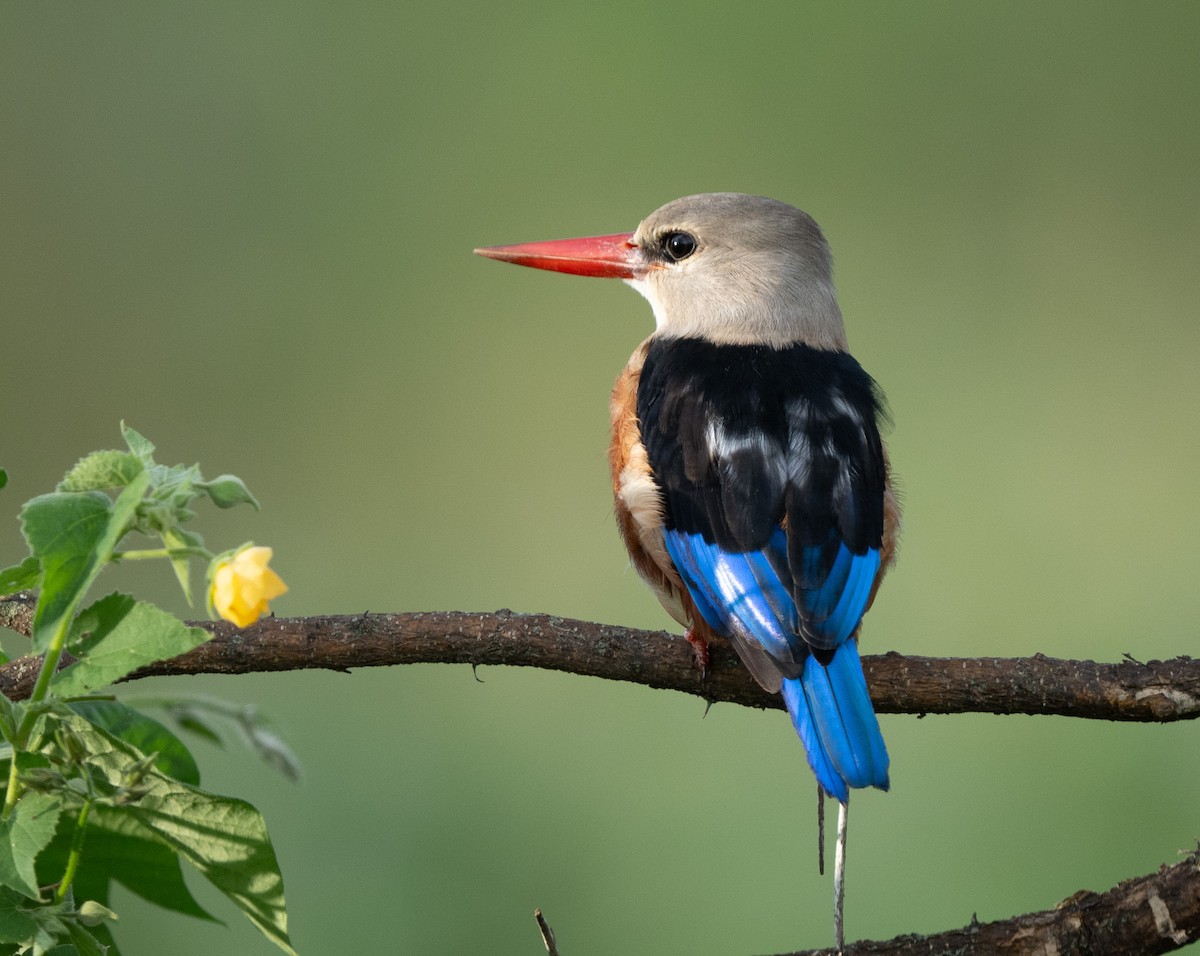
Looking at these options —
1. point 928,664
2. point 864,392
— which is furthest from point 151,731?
point 864,392

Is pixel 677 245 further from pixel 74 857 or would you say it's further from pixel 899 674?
pixel 74 857

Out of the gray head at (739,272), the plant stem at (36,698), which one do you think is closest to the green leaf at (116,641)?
the plant stem at (36,698)

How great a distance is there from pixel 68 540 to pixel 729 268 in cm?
144

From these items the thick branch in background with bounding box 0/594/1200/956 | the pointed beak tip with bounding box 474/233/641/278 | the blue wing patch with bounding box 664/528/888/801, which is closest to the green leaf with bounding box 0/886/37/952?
the thick branch in background with bounding box 0/594/1200/956

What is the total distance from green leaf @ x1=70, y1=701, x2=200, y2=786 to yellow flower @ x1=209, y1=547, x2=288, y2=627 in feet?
0.76

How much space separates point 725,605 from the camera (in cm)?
142

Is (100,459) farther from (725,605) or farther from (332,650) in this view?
(725,605)

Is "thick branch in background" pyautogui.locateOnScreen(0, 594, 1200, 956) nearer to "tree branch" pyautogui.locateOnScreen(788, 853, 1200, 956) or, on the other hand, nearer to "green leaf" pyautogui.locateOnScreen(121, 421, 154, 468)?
"tree branch" pyautogui.locateOnScreen(788, 853, 1200, 956)

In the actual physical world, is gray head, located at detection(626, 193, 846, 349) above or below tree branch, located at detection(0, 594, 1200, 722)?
above

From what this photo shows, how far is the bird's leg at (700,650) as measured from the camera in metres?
1.36

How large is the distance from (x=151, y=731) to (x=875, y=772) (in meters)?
0.70

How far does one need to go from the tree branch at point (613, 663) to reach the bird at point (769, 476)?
0.07 meters

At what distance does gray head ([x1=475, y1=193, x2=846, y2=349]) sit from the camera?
194cm

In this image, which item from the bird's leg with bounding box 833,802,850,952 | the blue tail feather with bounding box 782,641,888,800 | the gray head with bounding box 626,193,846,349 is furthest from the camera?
the gray head with bounding box 626,193,846,349
